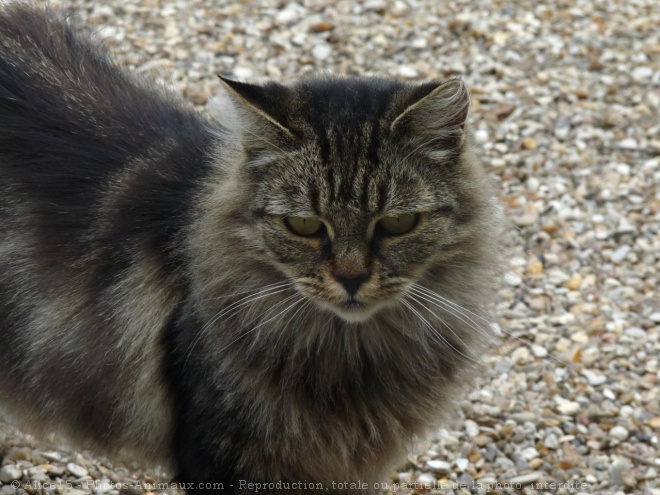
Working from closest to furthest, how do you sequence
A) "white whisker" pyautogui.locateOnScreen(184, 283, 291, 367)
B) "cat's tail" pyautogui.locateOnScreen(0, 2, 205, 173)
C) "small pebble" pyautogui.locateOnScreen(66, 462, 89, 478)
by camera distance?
"white whisker" pyautogui.locateOnScreen(184, 283, 291, 367)
"cat's tail" pyautogui.locateOnScreen(0, 2, 205, 173)
"small pebble" pyautogui.locateOnScreen(66, 462, 89, 478)

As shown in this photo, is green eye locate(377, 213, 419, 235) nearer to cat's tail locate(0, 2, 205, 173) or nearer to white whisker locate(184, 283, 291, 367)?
white whisker locate(184, 283, 291, 367)

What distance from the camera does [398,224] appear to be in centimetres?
278

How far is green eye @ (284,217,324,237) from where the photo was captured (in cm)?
277

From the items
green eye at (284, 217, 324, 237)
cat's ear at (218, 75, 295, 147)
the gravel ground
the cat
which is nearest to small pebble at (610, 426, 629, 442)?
the gravel ground

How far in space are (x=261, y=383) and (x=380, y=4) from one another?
3605mm

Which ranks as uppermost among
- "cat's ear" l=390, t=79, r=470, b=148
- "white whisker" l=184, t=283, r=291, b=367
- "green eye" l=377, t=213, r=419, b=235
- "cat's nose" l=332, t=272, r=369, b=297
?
"cat's ear" l=390, t=79, r=470, b=148

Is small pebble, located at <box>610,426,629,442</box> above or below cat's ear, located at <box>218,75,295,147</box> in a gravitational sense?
below

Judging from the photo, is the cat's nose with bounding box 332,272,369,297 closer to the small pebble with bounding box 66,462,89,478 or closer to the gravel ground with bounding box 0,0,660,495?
the gravel ground with bounding box 0,0,660,495

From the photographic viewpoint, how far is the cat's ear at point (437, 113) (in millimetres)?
2738

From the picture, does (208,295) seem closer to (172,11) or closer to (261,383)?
(261,383)

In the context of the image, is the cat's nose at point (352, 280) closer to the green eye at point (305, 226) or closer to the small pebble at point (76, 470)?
the green eye at point (305, 226)

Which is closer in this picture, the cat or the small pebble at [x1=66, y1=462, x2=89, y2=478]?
the cat

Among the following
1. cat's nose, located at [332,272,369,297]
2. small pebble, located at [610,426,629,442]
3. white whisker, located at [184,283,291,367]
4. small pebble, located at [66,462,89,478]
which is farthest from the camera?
small pebble, located at [610,426,629,442]

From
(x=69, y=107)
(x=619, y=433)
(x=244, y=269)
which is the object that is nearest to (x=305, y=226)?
(x=244, y=269)
